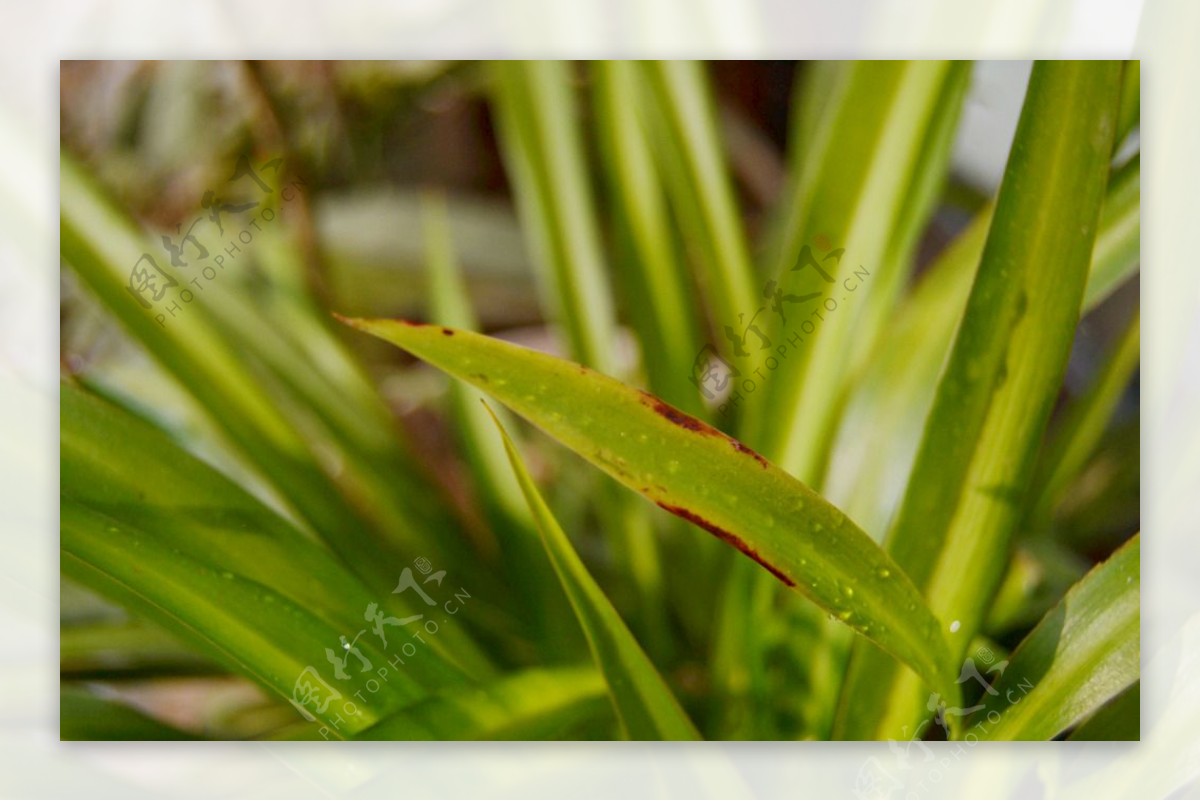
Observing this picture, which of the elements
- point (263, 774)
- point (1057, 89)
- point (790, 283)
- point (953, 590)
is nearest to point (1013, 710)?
point (953, 590)

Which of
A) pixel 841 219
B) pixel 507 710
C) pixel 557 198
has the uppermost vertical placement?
pixel 557 198

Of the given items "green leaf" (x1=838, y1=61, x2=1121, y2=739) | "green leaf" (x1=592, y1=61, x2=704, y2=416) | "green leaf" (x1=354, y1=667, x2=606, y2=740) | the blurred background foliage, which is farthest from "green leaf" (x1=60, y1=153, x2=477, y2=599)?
"green leaf" (x1=838, y1=61, x2=1121, y2=739)

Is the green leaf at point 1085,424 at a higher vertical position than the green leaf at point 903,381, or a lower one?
lower

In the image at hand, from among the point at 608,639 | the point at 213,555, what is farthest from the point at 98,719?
the point at 608,639

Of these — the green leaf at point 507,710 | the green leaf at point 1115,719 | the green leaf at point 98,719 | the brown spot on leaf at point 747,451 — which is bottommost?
the green leaf at point 1115,719

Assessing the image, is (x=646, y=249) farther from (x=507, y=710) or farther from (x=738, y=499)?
(x=507, y=710)

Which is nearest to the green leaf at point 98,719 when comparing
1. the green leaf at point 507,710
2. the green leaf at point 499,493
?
the green leaf at point 507,710

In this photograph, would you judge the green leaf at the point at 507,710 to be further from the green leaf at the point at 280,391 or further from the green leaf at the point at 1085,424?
the green leaf at the point at 1085,424

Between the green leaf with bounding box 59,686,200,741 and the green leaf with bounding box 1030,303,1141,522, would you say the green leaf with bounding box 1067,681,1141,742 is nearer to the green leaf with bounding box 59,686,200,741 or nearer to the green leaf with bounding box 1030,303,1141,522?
the green leaf with bounding box 1030,303,1141,522
